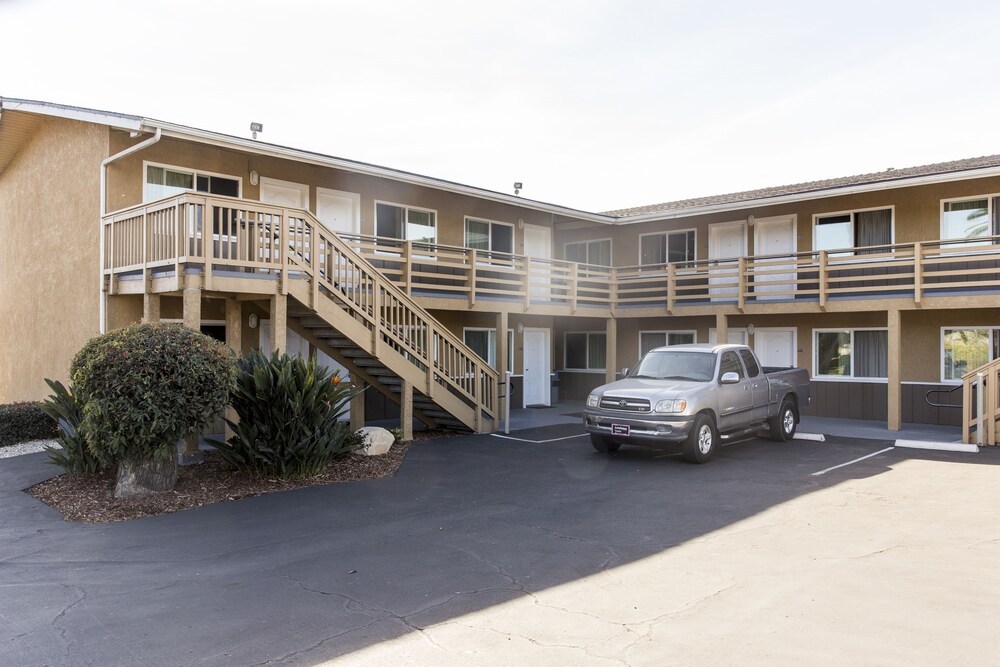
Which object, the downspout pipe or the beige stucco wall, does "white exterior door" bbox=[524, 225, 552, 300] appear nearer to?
the downspout pipe

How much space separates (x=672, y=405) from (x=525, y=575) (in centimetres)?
568

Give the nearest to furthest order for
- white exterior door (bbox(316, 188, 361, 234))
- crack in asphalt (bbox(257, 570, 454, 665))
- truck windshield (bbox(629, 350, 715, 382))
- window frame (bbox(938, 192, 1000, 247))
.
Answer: crack in asphalt (bbox(257, 570, 454, 665)) → truck windshield (bbox(629, 350, 715, 382)) → white exterior door (bbox(316, 188, 361, 234)) → window frame (bbox(938, 192, 1000, 247))

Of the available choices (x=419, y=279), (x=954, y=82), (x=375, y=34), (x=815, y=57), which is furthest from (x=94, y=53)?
(x=954, y=82)

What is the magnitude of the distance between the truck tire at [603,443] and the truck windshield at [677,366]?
137 centimetres

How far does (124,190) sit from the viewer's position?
496 inches

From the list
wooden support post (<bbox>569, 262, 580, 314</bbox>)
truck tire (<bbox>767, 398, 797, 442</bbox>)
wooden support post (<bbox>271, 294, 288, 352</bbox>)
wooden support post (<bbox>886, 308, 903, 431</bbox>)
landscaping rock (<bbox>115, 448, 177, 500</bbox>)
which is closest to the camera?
landscaping rock (<bbox>115, 448, 177, 500</bbox>)

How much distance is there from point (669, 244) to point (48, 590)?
19136 millimetres

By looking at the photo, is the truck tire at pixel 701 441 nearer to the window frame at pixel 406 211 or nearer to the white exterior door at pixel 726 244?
the window frame at pixel 406 211

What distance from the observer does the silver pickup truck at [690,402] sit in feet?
35.5

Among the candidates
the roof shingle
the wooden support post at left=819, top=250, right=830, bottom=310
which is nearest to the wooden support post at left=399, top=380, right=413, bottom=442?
the wooden support post at left=819, top=250, right=830, bottom=310

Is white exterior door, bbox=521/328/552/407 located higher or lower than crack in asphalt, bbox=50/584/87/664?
higher

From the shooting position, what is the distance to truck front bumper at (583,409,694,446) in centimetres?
1070

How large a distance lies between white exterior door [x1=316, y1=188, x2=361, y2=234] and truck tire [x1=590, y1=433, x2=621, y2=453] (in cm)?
763

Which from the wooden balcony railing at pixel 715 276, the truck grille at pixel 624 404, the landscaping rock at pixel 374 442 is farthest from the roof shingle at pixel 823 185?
the landscaping rock at pixel 374 442
